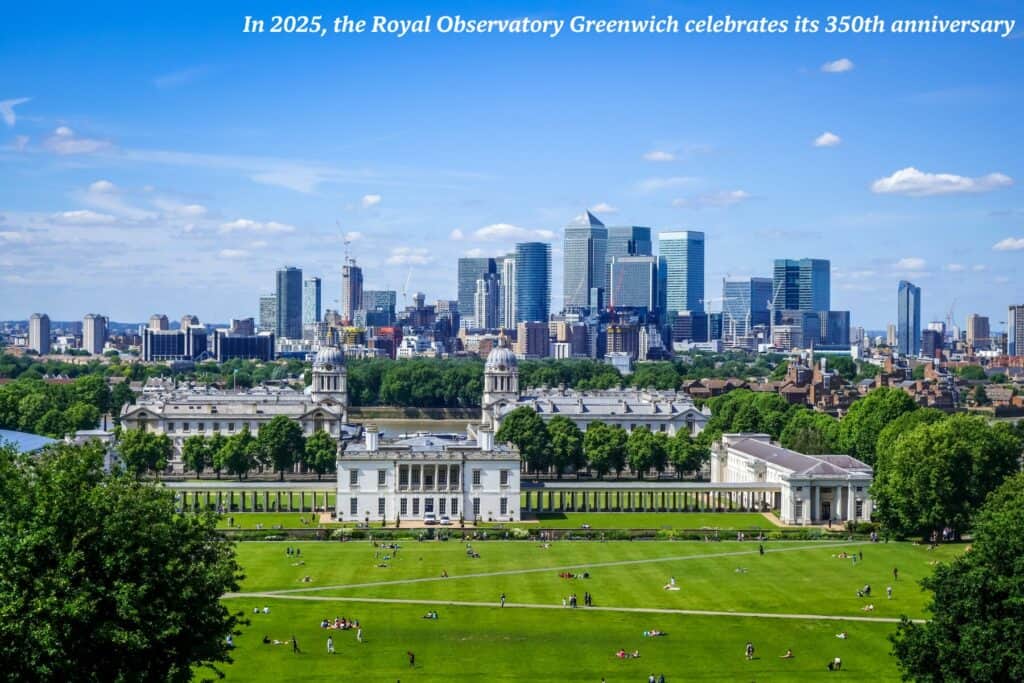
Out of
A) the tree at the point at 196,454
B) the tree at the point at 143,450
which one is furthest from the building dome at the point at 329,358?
the tree at the point at 143,450

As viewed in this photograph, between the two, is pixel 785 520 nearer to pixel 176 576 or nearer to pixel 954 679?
pixel 954 679

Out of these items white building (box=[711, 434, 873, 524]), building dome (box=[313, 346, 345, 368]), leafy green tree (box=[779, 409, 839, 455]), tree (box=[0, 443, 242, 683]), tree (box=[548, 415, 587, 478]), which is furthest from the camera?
building dome (box=[313, 346, 345, 368])

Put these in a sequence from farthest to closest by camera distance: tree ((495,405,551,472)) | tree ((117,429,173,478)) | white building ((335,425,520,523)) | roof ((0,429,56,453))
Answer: tree ((495,405,551,472)), tree ((117,429,173,478)), white building ((335,425,520,523)), roof ((0,429,56,453))

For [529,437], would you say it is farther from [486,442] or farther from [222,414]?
[222,414]

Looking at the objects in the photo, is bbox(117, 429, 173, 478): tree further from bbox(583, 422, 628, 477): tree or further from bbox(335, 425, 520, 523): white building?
bbox(583, 422, 628, 477): tree

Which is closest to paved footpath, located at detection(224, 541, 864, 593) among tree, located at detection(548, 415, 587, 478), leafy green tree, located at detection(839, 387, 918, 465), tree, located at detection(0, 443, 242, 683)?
tree, located at detection(0, 443, 242, 683)

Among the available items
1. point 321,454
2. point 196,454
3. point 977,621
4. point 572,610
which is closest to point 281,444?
point 321,454

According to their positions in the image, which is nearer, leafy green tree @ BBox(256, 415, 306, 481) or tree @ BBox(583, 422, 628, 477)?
leafy green tree @ BBox(256, 415, 306, 481)
